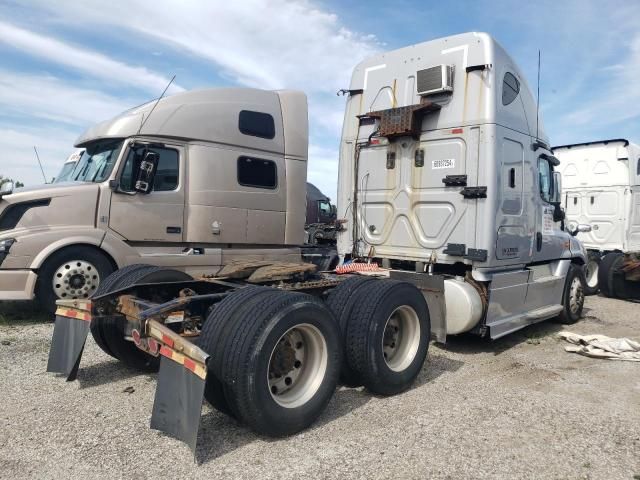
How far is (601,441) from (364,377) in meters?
1.73

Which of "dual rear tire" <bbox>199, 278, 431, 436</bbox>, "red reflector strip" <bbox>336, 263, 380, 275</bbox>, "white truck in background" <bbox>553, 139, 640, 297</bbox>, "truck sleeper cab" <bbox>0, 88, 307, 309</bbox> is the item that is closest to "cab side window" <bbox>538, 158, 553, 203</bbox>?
"red reflector strip" <bbox>336, 263, 380, 275</bbox>

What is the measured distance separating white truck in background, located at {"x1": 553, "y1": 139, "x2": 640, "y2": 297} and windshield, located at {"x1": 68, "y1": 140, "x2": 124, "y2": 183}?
10.1 meters

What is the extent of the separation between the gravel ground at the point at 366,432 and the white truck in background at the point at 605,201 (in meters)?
7.45

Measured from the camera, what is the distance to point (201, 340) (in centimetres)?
329

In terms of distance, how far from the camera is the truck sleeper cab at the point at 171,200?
6.87 meters

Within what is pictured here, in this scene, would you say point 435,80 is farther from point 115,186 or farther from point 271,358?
point 115,186

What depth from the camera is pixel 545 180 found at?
700 centimetres

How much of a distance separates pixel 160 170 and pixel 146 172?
263 mm

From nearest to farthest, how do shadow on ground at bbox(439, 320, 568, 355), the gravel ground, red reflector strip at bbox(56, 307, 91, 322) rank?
the gravel ground < red reflector strip at bbox(56, 307, 91, 322) < shadow on ground at bbox(439, 320, 568, 355)

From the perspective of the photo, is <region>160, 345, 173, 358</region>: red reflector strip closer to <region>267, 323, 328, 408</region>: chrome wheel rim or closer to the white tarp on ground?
<region>267, 323, 328, 408</region>: chrome wheel rim

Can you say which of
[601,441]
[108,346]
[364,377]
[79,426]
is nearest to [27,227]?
[108,346]

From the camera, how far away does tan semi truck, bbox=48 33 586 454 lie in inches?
130

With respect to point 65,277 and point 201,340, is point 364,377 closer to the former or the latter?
point 201,340

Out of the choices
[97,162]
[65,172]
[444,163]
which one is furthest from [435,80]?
[65,172]
